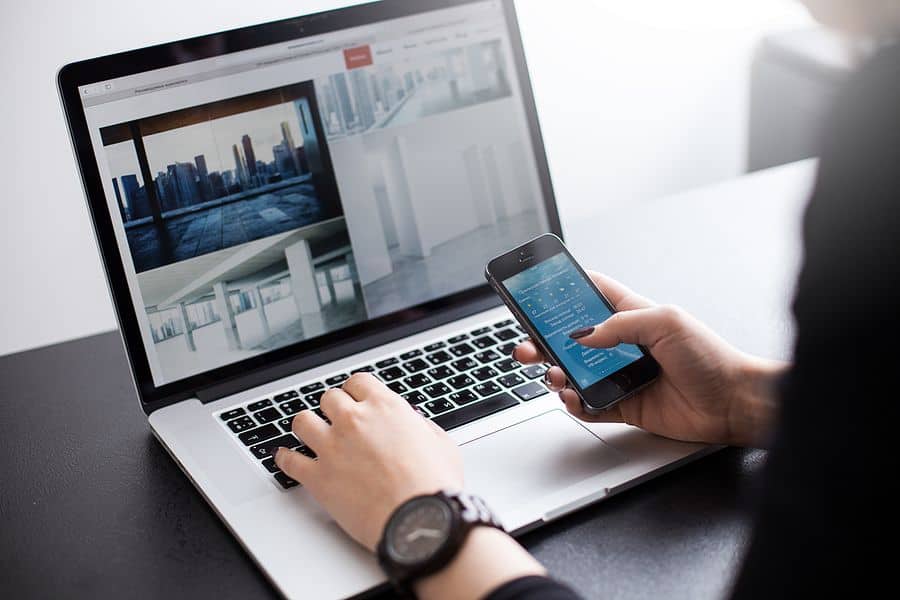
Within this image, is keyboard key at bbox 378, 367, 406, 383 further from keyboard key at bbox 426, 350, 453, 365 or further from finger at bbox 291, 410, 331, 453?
finger at bbox 291, 410, 331, 453

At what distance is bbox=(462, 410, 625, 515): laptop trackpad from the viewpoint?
72 cm

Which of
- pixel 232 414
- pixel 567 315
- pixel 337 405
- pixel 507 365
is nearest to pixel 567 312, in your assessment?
pixel 567 315

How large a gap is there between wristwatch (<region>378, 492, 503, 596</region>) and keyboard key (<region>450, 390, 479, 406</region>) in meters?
0.23

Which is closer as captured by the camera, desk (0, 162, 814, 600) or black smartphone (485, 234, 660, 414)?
desk (0, 162, 814, 600)

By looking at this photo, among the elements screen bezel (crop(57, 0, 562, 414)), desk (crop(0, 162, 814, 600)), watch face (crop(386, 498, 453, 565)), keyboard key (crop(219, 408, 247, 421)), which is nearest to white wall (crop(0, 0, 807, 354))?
desk (crop(0, 162, 814, 600))

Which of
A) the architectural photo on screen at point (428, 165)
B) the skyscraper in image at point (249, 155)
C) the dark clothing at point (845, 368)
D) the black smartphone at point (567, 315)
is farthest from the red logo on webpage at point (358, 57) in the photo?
the dark clothing at point (845, 368)

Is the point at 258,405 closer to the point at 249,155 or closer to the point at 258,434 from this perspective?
the point at 258,434

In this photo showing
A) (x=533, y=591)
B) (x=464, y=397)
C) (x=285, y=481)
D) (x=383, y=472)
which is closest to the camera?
(x=533, y=591)

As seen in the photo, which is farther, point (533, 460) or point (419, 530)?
point (533, 460)

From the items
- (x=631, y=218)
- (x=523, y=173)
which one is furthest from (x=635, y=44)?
(x=523, y=173)

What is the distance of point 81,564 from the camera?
0.71 metres

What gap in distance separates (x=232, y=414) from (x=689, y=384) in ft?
1.36

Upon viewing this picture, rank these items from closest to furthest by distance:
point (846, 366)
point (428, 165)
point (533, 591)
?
point (846, 366)
point (533, 591)
point (428, 165)

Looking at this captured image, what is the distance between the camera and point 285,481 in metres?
0.75
